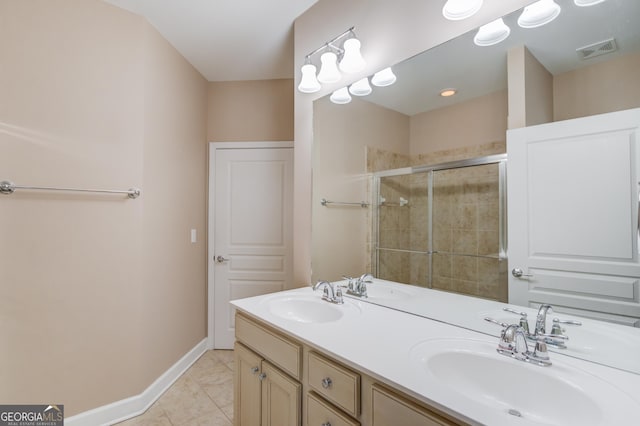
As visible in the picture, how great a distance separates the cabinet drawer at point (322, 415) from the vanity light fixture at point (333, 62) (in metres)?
1.56

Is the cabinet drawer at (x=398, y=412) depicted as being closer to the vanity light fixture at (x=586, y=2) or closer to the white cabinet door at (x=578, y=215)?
the white cabinet door at (x=578, y=215)

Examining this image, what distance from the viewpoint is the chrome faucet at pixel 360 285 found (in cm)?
A: 160

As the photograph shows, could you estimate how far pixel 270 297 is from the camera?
165cm

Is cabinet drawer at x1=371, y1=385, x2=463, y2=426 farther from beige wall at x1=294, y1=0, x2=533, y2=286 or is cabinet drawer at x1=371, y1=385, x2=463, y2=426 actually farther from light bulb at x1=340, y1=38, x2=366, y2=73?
light bulb at x1=340, y1=38, x2=366, y2=73

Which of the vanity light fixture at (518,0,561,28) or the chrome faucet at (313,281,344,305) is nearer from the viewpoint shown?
the vanity light fixture at (518,0,561,28)

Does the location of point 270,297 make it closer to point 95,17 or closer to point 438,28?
point 438,28

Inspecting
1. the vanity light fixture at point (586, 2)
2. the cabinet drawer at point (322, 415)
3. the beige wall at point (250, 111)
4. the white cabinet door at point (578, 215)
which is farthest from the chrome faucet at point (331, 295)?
the beige wall at point (250, 111)

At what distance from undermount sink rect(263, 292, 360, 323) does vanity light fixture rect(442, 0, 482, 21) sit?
1335mm

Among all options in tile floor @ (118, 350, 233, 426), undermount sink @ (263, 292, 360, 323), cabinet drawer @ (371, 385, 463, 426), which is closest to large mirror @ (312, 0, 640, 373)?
undermount sink @ (263, 292, 360, 323)

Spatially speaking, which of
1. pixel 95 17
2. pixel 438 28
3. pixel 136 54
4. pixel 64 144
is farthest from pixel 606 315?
pixel 95 17

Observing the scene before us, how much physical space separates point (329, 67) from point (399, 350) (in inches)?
59.8

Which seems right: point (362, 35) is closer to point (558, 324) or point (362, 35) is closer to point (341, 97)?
point (341, 97)

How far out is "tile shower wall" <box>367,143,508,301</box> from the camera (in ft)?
3.72

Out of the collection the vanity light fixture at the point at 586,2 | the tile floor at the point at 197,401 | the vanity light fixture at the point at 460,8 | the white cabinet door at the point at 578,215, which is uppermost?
the vanity light fixture at the point at 460,8
